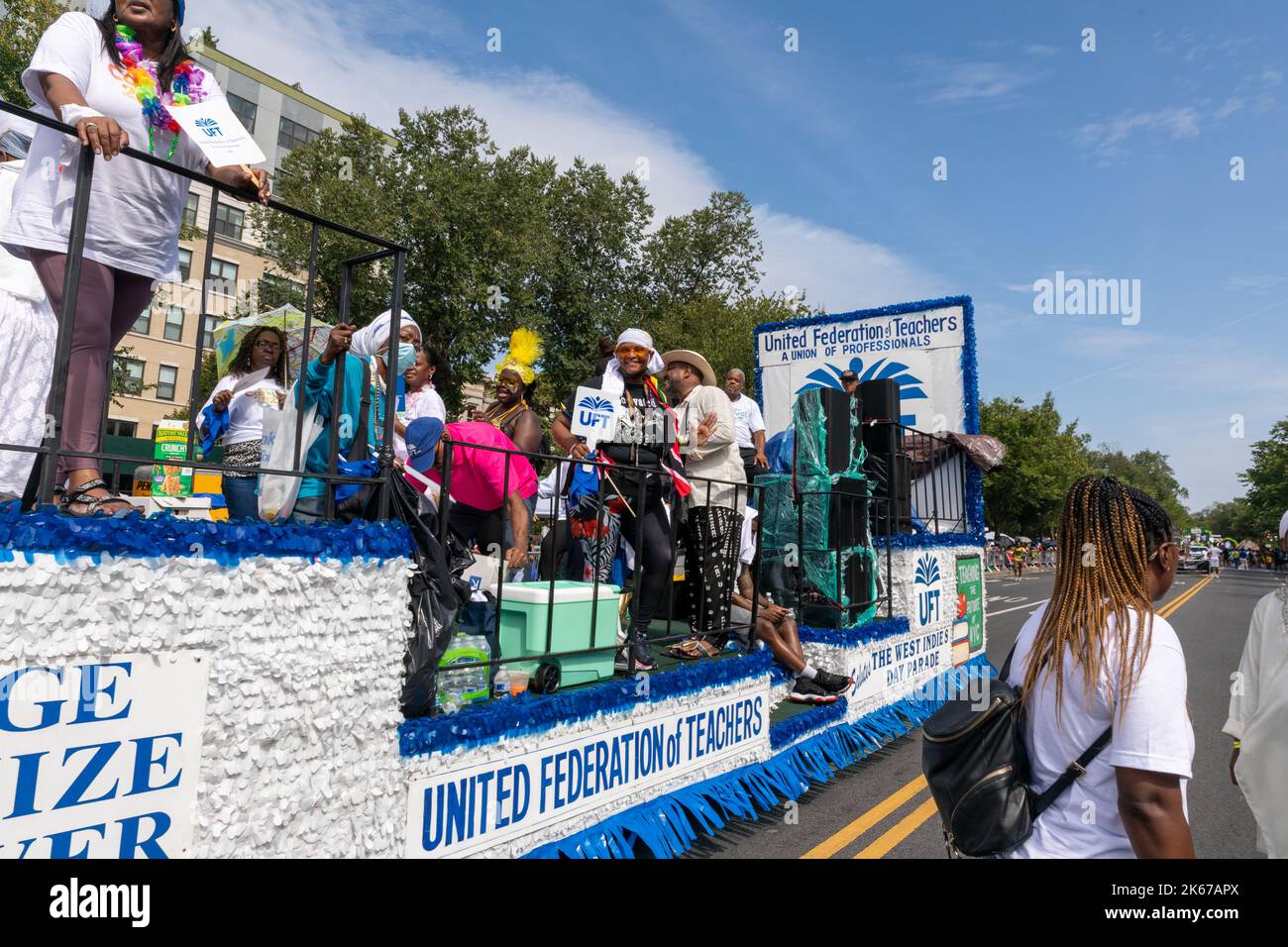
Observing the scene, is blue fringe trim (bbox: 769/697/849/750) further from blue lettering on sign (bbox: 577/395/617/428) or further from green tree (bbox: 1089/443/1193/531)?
green tree (bbox: 1089/443/1193/531)

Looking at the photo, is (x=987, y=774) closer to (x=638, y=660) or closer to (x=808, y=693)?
(x=638, y=660)

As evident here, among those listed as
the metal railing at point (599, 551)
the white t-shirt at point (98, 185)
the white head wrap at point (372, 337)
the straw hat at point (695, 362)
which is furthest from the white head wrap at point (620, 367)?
the white t-shirt at point (98, 185)

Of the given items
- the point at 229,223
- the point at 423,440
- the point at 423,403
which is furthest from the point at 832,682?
the point at 229,223

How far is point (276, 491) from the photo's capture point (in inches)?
90.8

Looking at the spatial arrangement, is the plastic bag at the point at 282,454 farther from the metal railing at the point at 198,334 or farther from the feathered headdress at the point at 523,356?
the feathered headdress at the point at 523,356

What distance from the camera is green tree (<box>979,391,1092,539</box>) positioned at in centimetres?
4681

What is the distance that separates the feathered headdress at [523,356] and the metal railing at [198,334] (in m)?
2.20

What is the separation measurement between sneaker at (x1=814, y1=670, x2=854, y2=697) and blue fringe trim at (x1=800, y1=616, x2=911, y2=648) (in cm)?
20

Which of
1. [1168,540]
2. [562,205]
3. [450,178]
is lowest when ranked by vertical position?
[1168,540]

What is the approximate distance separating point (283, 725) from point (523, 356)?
3283mm

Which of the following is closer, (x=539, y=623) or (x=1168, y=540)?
(x=1168, y=540)

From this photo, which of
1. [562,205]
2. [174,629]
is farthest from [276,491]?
[562,205]
